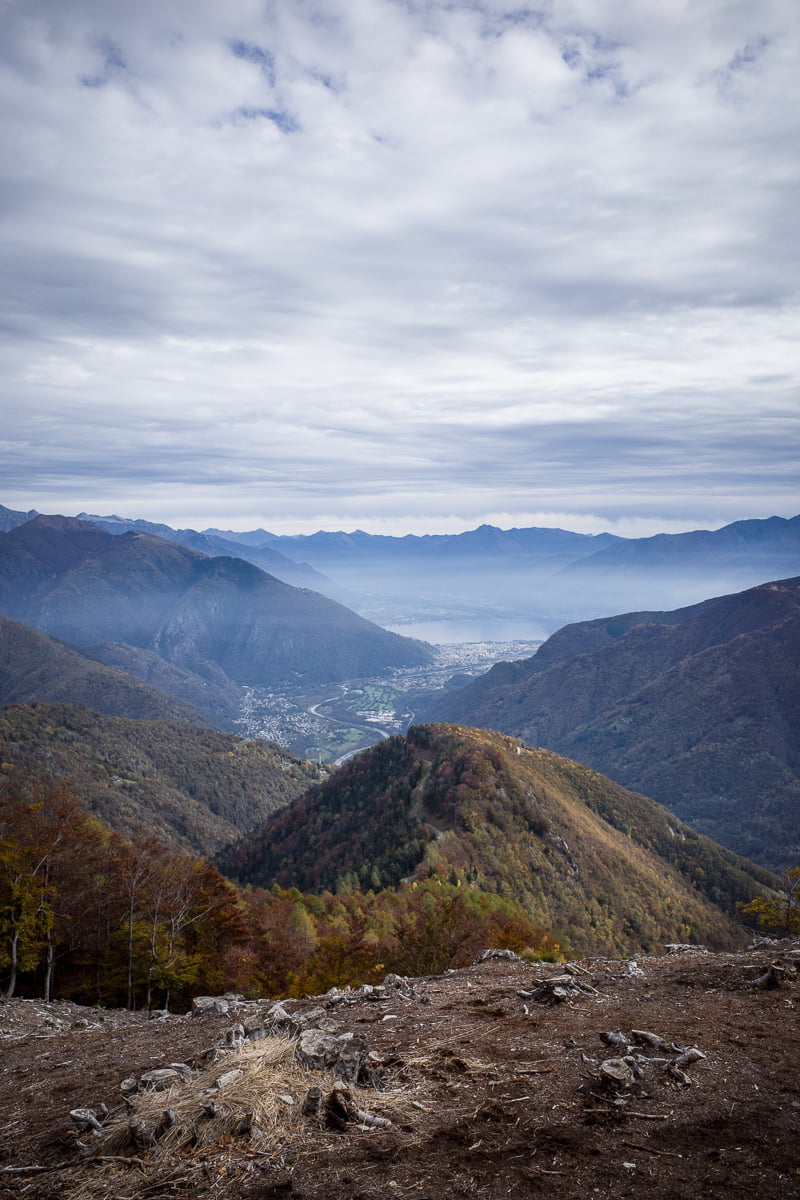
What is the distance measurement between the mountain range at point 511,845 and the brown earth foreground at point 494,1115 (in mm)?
54776

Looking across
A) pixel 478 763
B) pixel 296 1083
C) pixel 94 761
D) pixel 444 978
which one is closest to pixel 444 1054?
pixel 296 1083

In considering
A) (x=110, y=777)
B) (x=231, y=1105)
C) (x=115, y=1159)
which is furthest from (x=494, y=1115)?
(x=110, y=777)

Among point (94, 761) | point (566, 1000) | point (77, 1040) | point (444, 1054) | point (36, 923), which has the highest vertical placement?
point (444, 1054)

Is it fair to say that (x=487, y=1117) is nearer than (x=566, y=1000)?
Yes

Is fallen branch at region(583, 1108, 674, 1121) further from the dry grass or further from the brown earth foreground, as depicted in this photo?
the dry grass

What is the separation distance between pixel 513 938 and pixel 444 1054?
2465 centimetres

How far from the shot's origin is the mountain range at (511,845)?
253 ft

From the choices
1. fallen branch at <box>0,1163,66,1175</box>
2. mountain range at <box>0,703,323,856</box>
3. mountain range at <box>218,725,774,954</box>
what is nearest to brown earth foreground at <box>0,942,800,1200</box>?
fallen branch at <box>0,1163,66,1175</box>

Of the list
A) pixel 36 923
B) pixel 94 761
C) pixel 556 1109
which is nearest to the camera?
pixel 556 1109

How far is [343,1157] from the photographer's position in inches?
356

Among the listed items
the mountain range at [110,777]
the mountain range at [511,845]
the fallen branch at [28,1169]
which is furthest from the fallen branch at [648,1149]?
the mountain range at [110,777]

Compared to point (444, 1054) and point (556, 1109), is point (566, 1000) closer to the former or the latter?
point (444, 1054)

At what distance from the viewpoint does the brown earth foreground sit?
833 centimetres

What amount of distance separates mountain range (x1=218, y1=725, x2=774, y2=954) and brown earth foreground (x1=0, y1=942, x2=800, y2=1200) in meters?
54.8
